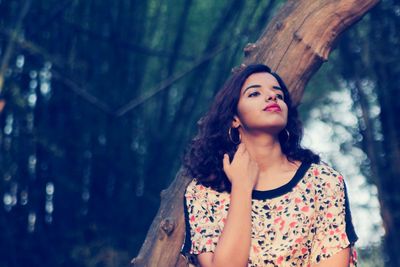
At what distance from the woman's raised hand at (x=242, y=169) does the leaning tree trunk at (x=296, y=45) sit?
40 cm

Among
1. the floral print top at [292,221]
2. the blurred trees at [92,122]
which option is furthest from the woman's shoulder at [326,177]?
the blurred trees at [92,122]

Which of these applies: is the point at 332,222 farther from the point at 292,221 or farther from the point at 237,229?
the point at 237,229

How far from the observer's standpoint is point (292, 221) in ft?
9.39

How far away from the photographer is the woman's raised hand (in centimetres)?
289

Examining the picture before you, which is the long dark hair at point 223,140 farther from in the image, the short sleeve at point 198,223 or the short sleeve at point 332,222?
the short sleeve at point 332,222

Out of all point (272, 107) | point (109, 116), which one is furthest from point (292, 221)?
point (109, 116)

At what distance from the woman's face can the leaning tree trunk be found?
1.22 feet

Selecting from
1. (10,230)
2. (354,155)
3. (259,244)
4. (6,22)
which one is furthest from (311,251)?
(354,155)

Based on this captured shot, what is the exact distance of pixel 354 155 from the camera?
386 inches

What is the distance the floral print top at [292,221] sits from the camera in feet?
9.33

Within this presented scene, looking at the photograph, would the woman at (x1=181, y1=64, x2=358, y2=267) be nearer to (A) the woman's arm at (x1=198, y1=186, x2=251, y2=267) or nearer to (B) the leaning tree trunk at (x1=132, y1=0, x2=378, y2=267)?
(A) the woman's arm at (x1=198, y1=186, x2=251, y2=267)

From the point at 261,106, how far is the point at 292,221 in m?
0.45

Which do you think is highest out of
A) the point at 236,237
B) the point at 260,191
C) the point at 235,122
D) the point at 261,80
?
the point at 261,80

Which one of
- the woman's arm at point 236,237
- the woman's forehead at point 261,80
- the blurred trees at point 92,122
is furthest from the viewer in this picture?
the blurred trees at point 92,122
